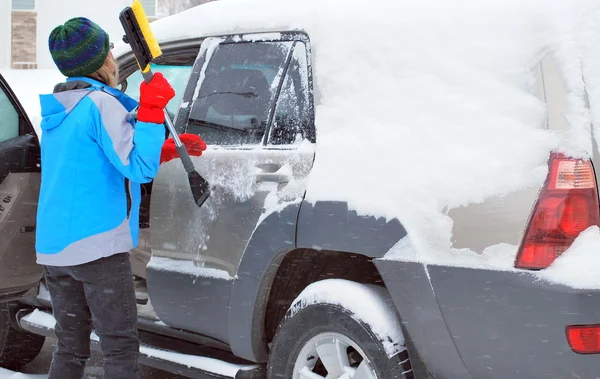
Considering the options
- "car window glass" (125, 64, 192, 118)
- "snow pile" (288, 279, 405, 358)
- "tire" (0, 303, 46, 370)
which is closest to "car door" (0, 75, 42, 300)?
"tire" (0, 303, 46, 370)

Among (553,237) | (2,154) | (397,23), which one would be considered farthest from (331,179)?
(2,154)

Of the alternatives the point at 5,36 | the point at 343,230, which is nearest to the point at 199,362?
the point at 343,230

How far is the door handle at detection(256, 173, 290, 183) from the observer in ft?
10.1

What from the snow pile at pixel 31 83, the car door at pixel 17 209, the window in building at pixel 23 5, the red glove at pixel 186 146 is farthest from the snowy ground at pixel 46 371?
the window in building at pixel 23 5

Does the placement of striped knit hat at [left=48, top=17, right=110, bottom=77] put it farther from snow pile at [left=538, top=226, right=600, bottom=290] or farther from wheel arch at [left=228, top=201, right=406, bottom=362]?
snow pile at [left=538, top=226, right=600, bottom=290]

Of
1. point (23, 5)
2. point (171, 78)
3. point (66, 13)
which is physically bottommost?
point (171, 78)

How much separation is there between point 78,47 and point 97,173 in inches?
19.2

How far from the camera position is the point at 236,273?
3.26 meters

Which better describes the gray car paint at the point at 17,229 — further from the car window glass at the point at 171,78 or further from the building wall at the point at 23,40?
the building wall at the point at 23,40

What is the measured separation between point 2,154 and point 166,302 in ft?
3.84

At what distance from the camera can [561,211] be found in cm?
238

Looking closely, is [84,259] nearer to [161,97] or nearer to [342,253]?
[161,97]

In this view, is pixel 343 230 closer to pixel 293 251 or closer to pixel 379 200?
pixel 379 200

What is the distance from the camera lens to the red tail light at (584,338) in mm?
2311
